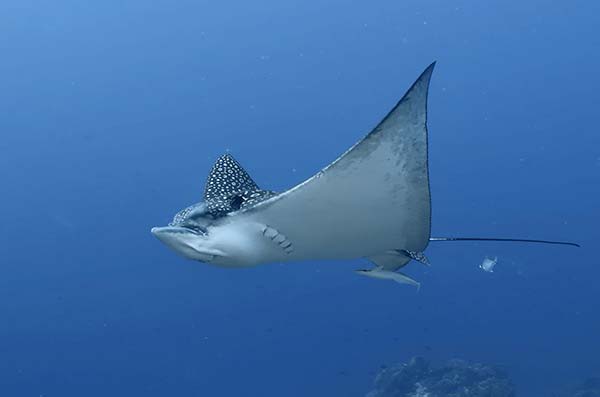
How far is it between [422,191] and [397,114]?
665 mm

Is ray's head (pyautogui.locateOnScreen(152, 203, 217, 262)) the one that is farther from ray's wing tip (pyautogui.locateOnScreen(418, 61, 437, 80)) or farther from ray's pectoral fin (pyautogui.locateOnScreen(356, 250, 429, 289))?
ray's wing tip (pyautogui.locateOnScreen(418, 61, 437, 80))

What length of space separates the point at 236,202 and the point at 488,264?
31.5 metres

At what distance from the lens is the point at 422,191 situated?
3.95m

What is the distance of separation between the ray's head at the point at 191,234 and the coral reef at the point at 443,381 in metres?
10.3

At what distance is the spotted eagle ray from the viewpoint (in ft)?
12.0

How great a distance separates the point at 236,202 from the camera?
443 cm

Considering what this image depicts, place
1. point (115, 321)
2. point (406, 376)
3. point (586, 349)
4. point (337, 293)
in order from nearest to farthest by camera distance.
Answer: point (406, 376), point (586, 349), point (337, 293), point (115, 321)

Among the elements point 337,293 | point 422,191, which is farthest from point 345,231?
point 337,293

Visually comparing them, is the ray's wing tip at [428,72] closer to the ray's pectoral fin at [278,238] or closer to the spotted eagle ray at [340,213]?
the spotted eagle ray at [340,213]

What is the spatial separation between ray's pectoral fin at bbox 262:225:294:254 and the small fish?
30619 mm

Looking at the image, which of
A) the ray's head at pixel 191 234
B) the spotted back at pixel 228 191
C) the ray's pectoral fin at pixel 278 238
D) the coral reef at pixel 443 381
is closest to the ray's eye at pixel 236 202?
the spotted back at pixel 228 191

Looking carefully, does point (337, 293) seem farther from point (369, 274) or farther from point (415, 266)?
point (369, 274)

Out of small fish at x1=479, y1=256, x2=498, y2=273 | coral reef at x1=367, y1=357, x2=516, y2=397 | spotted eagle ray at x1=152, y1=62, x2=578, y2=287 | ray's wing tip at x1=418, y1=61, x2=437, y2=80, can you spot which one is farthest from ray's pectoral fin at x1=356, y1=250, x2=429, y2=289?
Result: small fish at x1=479, y1=256, x2=498, y2=273

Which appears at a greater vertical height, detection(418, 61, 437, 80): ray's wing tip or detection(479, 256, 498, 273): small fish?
detection(479, 256, 498, 273): small fish
